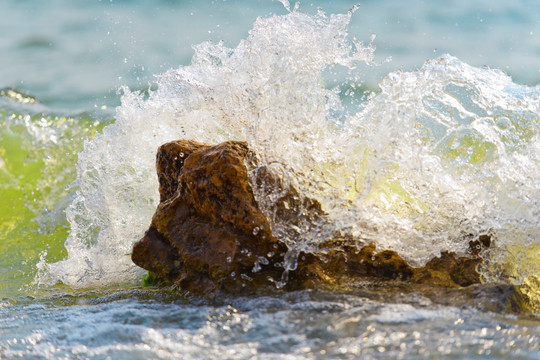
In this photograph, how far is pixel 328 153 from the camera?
264 centimetres

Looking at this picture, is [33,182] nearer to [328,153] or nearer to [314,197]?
[328,153]

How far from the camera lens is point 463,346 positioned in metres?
1.68

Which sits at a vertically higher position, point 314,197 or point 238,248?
point 314,197

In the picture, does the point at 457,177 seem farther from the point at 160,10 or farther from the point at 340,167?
the point at 160,10

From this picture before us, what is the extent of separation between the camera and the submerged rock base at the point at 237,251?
2.25 m

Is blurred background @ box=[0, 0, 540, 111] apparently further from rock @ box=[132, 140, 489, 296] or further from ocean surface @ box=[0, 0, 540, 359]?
rock @ box=[132, 140, 489, 296]

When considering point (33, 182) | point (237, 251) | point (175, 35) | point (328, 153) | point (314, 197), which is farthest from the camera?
point (175, 35)

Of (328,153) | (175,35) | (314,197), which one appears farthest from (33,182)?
(175,35)

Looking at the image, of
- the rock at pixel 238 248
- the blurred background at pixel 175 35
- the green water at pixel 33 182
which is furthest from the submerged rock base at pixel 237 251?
the blurred background at pixel 175 35

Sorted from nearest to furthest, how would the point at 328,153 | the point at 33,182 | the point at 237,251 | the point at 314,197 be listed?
the point at 237,251
the point at 314,197
the point at 328,153
the point at 33,182

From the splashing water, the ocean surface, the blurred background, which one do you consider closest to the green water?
the ocean surface

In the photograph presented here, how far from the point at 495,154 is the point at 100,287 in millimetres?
1760

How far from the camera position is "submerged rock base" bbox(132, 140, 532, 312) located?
2250 millimetres

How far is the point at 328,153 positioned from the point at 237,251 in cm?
65
